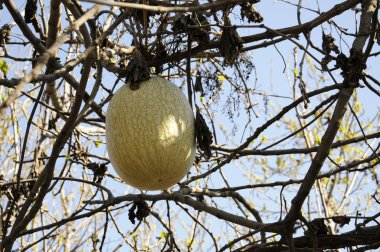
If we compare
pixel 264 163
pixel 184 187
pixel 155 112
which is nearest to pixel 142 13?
pixel 155 112

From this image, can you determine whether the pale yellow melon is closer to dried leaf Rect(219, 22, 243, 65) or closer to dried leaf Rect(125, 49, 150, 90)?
dried leaf Rect(125, 49, 150, 90)

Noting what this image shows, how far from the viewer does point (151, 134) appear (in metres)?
2.11

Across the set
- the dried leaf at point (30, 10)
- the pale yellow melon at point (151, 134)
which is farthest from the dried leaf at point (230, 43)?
the dried leaf at point (30, 10)

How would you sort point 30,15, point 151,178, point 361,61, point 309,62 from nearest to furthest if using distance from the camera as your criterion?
1. point 361,61
2. point 151,178
3. point 30,15
4. point 309,62

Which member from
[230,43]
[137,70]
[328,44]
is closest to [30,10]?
[137,70]

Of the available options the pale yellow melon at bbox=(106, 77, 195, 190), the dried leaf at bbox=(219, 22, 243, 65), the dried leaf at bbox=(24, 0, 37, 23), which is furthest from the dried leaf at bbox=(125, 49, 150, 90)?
the dried leaf at bbox=(24, 0, 37, 23)

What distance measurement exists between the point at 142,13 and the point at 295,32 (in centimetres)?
59

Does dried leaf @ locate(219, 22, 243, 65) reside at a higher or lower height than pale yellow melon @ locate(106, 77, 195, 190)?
higher

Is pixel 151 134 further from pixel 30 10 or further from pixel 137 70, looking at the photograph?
pixel 30 10

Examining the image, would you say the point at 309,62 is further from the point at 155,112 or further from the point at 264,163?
the point at 155,112

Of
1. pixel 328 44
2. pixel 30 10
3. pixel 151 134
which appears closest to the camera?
pixel 151 134

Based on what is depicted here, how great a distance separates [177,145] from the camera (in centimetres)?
216

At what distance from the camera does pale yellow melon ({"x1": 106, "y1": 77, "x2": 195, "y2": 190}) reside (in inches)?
83.4

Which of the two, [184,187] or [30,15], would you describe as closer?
[30,15]
